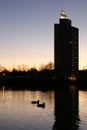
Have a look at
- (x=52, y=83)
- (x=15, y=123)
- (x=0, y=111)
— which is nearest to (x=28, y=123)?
(x=15, y=123)

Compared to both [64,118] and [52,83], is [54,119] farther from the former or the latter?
[52,83]

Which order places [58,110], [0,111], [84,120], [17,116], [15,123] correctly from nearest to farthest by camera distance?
[15,123]
[84,120]
[17,116]
[0,111]
[58,110]

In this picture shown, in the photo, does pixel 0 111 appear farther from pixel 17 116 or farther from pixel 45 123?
pixel 45 123

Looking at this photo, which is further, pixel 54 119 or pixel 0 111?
pixel 0 111

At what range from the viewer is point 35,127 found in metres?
48.4

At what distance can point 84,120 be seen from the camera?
5497 centimetres

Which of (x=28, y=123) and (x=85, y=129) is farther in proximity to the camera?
(x=28, y=123)

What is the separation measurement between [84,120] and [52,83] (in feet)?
432

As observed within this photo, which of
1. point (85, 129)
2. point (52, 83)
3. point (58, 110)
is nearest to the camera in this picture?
point (85, 129)

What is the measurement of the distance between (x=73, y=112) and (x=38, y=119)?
12748 mm

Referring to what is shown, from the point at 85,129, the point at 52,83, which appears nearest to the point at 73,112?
the point at 85,129

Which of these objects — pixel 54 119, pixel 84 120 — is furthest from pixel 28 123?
pixel 84 120

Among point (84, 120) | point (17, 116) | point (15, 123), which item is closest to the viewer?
point (15, 123)

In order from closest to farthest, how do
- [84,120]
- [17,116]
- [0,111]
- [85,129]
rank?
1. [85,129]
2. [84,120]
3. [17,116]
4. [0,111]
